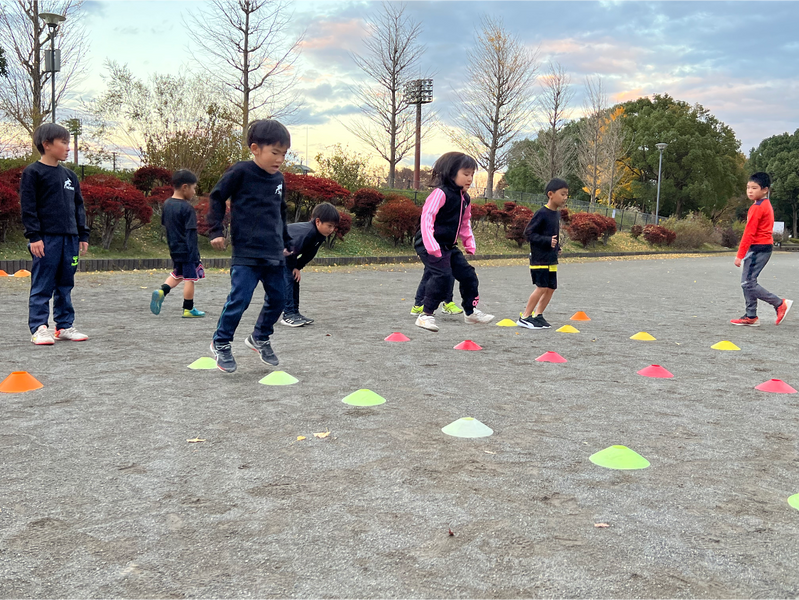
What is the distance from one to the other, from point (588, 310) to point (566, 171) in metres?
50.2

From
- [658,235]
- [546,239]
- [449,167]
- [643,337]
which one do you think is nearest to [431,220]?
[449,167]

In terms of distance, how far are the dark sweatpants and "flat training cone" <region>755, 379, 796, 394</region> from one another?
5.14 m

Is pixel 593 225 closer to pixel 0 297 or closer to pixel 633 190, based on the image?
pixel 0 297

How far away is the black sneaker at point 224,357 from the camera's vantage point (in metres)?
4.38

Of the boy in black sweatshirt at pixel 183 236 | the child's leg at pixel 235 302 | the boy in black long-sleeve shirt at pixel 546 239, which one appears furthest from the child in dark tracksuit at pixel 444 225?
the boy in black sweatshirt at pixel 183 236

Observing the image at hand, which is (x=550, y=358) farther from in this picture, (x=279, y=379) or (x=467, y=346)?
(x=279, y=379)

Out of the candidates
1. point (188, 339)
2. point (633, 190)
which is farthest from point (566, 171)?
point (188, 339)

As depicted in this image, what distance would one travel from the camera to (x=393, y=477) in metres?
2.54

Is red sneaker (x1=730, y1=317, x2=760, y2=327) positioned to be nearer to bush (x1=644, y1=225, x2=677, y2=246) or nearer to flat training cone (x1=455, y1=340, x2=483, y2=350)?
flat training cone (x1=455, y1=340, x2=483, y2=350)

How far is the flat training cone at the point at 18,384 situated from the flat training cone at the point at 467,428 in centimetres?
239

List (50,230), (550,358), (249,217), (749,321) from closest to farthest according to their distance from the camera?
(249,217) → (550,358) → (50,230) → (749,321)

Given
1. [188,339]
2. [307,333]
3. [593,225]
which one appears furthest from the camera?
[593,225]

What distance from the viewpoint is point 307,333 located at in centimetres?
626

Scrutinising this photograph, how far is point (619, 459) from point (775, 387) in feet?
6.63
